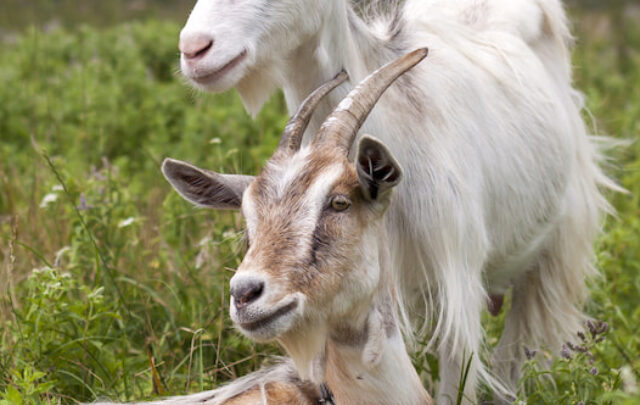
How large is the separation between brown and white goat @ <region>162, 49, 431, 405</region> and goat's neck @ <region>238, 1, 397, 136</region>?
0.39ft

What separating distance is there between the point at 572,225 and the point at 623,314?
2.56ft

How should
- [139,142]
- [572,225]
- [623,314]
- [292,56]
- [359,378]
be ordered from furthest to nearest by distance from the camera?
[139,142] < [623,314] < [572,225] < [292,56] < [359,378]

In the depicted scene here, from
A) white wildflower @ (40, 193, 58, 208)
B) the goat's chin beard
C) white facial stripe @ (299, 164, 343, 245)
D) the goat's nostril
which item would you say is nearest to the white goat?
the goat's nostril

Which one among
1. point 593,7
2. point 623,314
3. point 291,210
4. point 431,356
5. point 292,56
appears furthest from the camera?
point 593,7

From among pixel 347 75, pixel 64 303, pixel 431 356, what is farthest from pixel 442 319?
pixel 64 303

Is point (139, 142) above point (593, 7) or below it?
above

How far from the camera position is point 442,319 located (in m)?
3.75

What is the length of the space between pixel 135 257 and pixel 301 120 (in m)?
1.97

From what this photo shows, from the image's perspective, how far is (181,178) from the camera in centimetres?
334

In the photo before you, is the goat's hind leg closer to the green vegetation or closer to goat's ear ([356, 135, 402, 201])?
the green vegetation

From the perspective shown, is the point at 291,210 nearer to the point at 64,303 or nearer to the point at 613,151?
the point at 64,303

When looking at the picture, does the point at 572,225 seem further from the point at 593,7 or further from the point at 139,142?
the point at 593,7

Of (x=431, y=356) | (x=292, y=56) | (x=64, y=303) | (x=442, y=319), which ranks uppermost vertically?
(x=292, y=56)

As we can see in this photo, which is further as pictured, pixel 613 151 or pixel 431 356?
pixel 613 151
